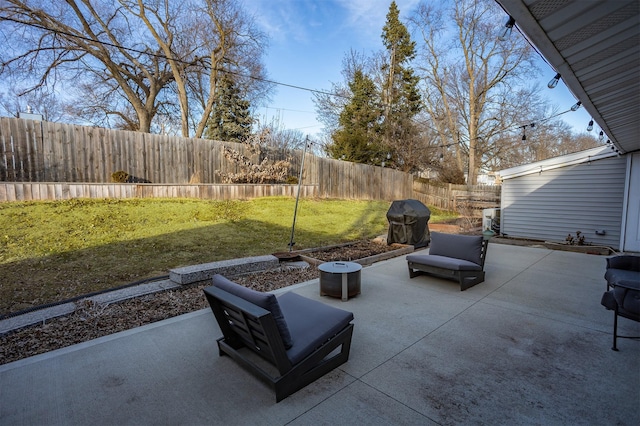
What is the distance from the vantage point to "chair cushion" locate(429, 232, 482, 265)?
190 inches

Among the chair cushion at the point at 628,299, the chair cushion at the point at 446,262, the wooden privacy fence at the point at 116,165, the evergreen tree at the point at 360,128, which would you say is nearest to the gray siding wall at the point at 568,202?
the wooden privacy fence at the point at 116,165

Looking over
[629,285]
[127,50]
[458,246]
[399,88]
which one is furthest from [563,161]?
[127,50]

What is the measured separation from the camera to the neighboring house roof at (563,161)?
25.1 ft

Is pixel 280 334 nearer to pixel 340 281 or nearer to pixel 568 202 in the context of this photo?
pixel 340 281

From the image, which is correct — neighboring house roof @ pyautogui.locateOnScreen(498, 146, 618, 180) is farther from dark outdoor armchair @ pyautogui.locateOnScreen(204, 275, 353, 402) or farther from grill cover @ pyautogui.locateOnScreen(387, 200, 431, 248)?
dark outdoor armchair @ pyautogui.locateOnScreen(204, 275, 353, 402)

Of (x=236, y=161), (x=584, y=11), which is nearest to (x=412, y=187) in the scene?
(x=236, y=161)

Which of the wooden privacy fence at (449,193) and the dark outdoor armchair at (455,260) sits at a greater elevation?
the wooden privacy fence at (449,193)

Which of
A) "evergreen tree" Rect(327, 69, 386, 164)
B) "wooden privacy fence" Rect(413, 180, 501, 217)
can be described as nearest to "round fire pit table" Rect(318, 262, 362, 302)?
"wooden privacy fence" Rect(413, 180, 501, 217)

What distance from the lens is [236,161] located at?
1161 cm

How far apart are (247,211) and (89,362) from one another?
718 cm

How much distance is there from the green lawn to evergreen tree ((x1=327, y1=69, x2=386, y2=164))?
29.1 feet

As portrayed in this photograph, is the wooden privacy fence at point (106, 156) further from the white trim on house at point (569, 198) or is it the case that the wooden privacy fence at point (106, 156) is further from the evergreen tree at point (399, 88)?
the evergreen tree at point (399, 88)

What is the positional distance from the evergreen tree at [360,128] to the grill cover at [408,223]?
37.2 feet

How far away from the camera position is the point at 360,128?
1869 centimetres
